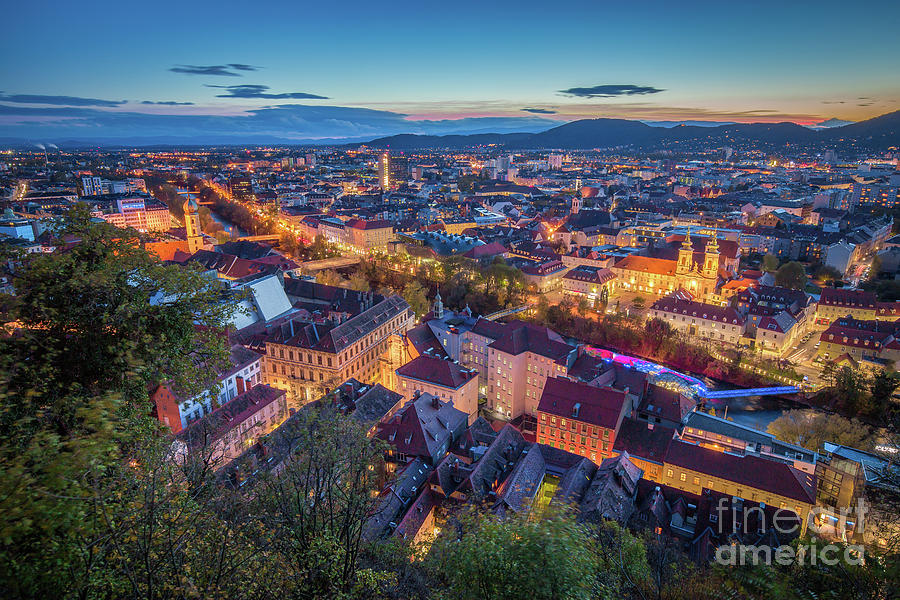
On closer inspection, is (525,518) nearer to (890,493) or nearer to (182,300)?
(890,493)

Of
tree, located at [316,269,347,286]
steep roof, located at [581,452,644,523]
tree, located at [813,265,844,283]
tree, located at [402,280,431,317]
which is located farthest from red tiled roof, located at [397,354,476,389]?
tree, located at [813,265,844,283]

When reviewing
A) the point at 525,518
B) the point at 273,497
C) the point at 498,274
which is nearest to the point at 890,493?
the point at 525,518

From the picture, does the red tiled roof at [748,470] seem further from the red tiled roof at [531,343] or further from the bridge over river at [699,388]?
the bridge over river at [699,388]

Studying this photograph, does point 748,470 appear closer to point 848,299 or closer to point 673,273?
point 848,299

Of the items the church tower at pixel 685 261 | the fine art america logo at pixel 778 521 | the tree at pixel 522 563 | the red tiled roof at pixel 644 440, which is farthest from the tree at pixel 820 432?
the church tower at pixel 685 261

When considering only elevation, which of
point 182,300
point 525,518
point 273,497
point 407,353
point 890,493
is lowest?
point 407,353
